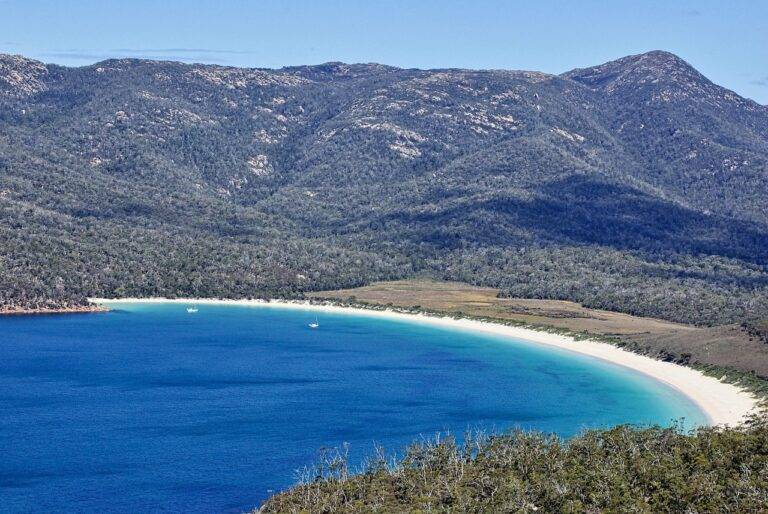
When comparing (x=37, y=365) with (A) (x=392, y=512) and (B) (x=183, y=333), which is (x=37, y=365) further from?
(A) (x=392, y=512)

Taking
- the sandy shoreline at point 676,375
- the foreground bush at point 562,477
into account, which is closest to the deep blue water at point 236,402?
the sandy shoreline at point 676,375

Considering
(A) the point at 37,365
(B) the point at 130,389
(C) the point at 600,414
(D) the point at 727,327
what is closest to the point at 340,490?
(C) the point at 600,414

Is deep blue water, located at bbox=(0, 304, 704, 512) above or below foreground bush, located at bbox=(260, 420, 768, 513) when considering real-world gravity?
below

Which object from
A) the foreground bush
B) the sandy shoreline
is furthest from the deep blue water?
the foreground bush

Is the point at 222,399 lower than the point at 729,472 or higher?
lower

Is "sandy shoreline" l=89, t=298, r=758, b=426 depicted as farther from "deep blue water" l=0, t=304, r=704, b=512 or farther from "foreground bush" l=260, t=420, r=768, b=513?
"foreground bush" l=260, t=420, r=768, b=513

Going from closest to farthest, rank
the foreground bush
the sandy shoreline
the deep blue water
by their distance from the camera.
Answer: the foreground bush, the deep blue water, the sandy shoreline

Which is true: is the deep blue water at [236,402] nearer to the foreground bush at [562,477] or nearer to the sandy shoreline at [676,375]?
the sandy shoreline at [676,375]
